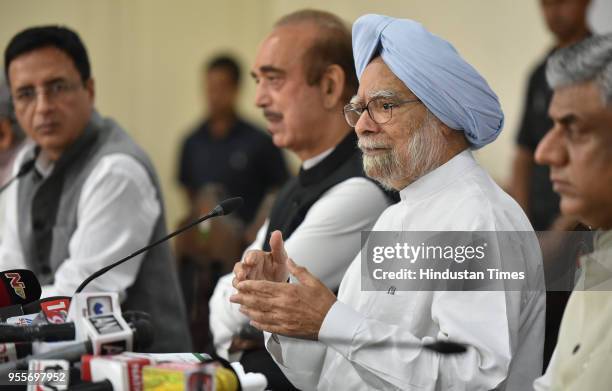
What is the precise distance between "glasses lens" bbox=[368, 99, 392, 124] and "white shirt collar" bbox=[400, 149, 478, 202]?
0.58 ft

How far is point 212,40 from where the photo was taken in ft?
28.6

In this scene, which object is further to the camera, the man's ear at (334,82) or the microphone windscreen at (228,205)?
the man's ear at (334,82)

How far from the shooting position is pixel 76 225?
10.8 feet

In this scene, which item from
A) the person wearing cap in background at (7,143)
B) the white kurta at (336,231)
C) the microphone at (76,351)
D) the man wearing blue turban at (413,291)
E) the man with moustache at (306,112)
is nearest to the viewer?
the microphone at (76,351)

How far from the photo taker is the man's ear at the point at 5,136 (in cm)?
404

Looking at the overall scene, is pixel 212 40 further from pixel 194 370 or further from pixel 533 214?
pixel 194 370

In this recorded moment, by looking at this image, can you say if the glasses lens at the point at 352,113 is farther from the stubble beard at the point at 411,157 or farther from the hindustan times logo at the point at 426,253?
the hindustan times logo at the point at 426,253

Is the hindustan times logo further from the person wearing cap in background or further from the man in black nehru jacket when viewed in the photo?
the person wearing cap in background

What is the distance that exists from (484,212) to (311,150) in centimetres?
102

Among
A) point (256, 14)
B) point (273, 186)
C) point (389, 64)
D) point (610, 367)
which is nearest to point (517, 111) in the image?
point (273, 186)

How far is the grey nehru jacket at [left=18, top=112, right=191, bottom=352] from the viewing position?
328 cm

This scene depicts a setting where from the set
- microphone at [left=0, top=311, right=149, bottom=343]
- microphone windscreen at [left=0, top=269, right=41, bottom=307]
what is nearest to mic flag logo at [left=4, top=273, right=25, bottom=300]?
microphone windscreen at [left=0, top=269, right=41, bottom=307]

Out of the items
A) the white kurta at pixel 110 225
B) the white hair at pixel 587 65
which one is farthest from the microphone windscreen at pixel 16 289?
the white hair at pixel 587 65

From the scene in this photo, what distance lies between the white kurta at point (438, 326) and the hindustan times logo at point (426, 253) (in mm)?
49
